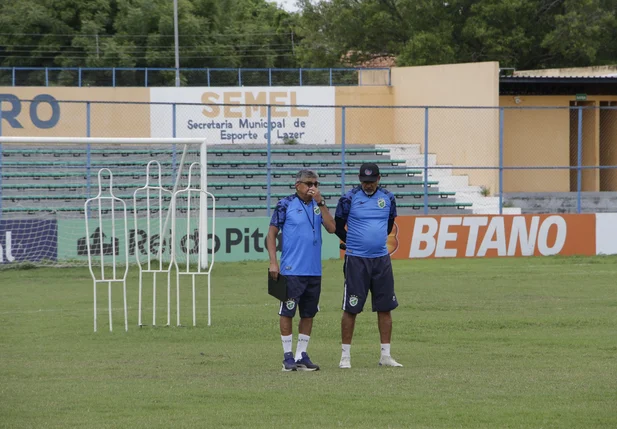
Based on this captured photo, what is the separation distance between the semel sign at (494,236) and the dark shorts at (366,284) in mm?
15026

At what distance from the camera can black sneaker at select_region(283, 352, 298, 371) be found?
9.99m

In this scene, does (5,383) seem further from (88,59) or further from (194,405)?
(88,59)

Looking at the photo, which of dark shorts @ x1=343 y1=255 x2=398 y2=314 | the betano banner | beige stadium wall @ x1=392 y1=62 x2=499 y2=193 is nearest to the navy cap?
dark shorts @ x1=343 y1=255 x2=398 y2=314

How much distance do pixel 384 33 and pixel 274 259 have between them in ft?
144

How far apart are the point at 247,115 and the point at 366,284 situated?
26.0 m

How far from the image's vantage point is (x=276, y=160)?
31078 millimetres

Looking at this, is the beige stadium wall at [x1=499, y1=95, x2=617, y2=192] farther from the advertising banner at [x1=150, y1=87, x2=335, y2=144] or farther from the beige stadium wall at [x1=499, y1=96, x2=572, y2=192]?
the advertising banner at [x1=150, y1=87, x2=335, y2=144]

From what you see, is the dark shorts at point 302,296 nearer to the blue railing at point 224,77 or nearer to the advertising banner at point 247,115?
the advertising banner at point 247,115

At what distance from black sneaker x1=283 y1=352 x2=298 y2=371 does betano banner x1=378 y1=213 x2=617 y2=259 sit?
597 inches

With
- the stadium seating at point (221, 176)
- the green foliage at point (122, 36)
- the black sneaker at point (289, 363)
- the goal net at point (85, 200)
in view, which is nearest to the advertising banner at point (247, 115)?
the stadium seating at point (221, 176)

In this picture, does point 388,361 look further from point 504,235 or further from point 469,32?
point 469,32

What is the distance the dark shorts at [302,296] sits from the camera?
1010cm

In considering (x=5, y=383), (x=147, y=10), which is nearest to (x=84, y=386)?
(x=5, y=383)

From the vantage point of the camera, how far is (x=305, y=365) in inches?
397
